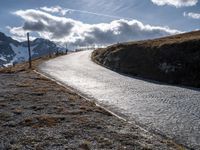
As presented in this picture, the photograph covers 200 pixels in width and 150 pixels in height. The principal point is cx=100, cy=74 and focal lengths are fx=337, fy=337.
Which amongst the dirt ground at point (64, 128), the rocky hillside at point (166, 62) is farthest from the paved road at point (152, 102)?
the rocky hillside at point (166, 62)

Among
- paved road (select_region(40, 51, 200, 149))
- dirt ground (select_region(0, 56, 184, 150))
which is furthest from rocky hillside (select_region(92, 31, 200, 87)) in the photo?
dirt ground (select_region(0, 56, 184, 150))

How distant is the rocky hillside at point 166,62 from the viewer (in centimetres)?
3753

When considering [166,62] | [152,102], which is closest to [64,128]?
[152,102]

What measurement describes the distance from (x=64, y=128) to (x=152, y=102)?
10.1m

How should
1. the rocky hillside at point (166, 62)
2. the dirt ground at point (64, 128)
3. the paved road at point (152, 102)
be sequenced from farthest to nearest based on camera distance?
the rocky hillside at point (166, 62), the paved road at point (152, 102), the dirt ground at point (64, 128)

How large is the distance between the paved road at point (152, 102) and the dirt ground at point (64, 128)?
1308 millimetres

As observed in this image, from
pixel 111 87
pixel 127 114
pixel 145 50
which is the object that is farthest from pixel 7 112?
pixel 145 50

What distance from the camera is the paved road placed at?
1831cm

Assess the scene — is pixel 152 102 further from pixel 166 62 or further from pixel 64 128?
pixel 166 62

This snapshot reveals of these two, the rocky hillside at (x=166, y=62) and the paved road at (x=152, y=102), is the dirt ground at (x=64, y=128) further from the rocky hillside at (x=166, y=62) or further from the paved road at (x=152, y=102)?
the rocky hillside at (x=166, y=62)

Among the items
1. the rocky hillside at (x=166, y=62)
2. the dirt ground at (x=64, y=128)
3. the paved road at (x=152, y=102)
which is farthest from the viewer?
the rocky hillside at (x=166, y=62)

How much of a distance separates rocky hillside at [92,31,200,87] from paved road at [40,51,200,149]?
352 centimetres

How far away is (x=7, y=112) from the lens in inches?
822

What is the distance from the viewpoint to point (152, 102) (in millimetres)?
25688
